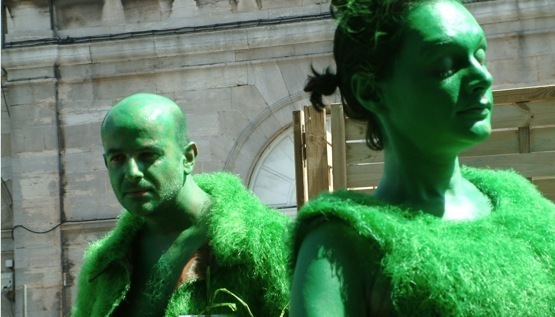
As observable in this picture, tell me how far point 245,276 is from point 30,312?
930 cm

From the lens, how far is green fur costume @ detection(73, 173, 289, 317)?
3412mm

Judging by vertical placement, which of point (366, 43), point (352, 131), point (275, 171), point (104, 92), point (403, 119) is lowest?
point (275, 171)

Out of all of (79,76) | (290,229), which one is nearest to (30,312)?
(79,76)

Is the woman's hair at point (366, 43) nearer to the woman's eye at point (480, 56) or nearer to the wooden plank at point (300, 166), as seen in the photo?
the woman's eye at point (480, 56)

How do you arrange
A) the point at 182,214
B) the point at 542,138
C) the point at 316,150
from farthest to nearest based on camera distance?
the point at 316,150 < the point at 542,138 < the point at 182,214

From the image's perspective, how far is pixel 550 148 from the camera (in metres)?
4.11

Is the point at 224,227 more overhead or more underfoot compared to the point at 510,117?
more underfoot

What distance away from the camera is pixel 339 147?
171 inches

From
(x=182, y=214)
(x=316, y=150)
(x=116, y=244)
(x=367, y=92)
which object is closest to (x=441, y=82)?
(x=367, y=92)

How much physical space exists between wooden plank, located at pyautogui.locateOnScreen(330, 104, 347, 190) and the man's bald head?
87cm

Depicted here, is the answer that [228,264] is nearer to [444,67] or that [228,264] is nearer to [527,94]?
[527,94]

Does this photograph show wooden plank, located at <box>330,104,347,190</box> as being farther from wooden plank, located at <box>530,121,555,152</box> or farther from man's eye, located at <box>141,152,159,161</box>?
man's eye, located at <box>141,152,159,161</box>

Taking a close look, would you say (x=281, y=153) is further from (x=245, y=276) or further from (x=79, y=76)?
(x=245, y=276)

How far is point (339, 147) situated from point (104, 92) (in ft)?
27.6
